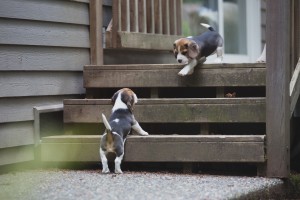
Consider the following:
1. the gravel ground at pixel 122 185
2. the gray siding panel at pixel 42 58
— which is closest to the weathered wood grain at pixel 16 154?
the gravel ground at pixel 122 185

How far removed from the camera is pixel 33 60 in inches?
217

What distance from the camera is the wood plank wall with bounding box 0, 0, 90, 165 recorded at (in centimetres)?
523

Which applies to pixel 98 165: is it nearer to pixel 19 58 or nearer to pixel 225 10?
pixel 19 58

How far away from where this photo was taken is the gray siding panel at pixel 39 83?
17.2ft

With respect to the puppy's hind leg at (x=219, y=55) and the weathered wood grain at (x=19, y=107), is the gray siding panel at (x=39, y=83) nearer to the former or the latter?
the weathered wood grain at (x=19, y=107)

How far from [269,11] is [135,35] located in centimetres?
173

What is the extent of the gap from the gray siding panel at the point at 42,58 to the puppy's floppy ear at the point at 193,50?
1.00m

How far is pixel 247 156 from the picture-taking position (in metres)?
5.03

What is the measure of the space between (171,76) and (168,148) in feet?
2.25

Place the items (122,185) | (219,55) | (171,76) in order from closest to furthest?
1. (122,185)
2. (171,76)
3. (219,55)

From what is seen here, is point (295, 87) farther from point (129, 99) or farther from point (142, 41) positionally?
point (142, 41)

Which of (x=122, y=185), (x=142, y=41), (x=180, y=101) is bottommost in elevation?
(x=122, y=185)

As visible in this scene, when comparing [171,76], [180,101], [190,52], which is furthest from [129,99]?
[190,52]

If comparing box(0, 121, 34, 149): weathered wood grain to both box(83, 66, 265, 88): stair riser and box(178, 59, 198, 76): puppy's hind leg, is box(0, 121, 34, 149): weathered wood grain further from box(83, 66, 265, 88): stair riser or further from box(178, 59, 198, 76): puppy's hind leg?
box(178, 59, 198, 76): puppy's hind leg
